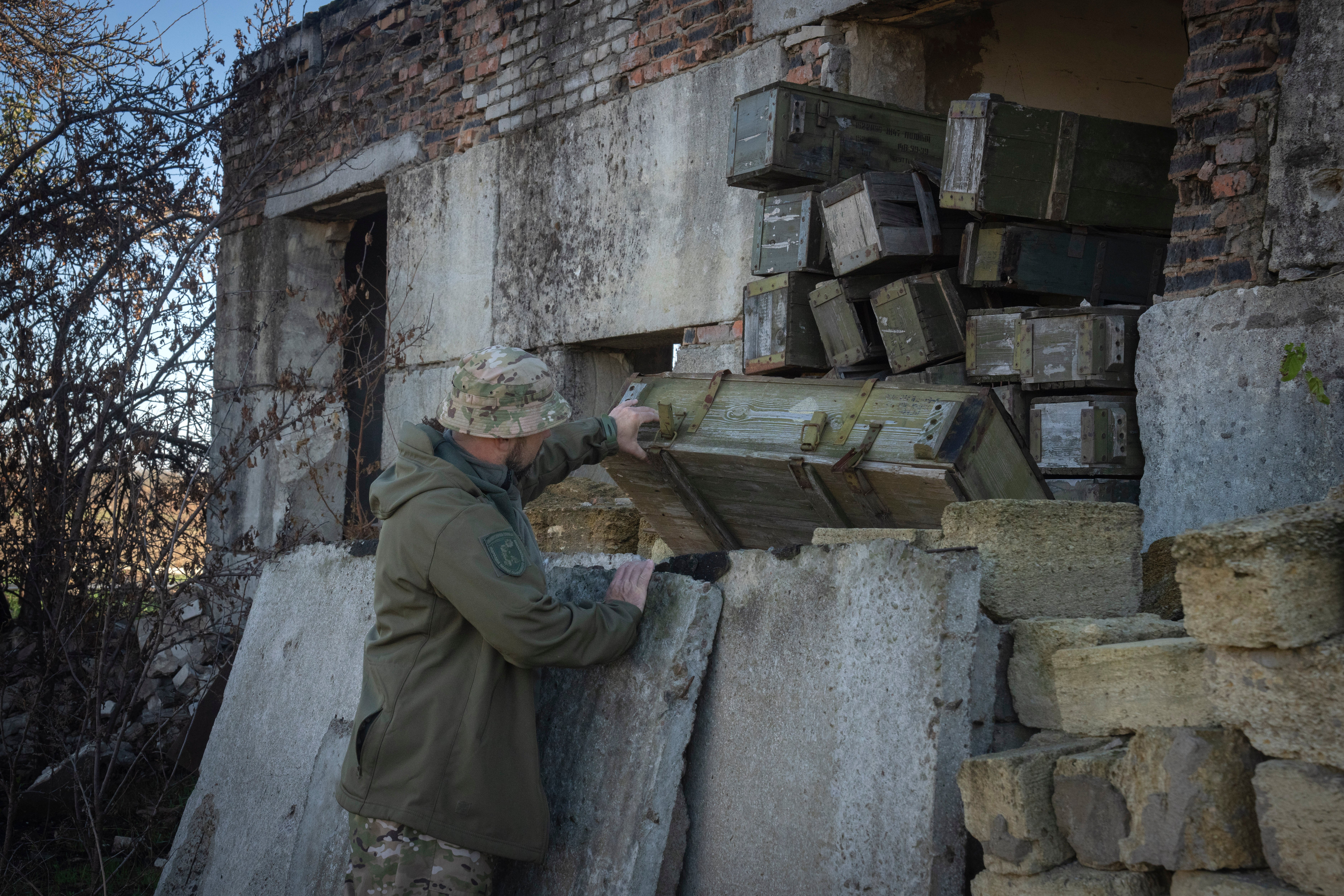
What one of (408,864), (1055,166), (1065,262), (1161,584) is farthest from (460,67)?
(408,864)

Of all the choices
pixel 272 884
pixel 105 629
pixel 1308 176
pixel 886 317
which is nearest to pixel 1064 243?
pixel 886 317

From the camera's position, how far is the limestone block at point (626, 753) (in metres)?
2.72

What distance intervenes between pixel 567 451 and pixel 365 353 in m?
6.07

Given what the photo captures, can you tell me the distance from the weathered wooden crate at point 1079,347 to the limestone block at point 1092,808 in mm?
2287

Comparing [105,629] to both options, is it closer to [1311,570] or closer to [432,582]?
[432,582]

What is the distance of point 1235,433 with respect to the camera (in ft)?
12.9

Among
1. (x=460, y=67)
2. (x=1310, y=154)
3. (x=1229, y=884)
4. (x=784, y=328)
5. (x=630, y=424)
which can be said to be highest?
(x=460, y=67)

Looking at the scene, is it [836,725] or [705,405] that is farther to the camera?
[705,405]

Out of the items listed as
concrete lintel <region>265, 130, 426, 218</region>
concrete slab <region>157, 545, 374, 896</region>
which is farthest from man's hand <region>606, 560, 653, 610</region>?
concrete lintel <region>265, 130, 426, 218</region>

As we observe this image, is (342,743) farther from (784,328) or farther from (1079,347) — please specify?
(1079,347)

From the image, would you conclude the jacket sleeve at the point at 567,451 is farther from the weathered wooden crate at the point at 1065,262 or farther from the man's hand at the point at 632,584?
the weathered wooden crate at the point at 1065,262

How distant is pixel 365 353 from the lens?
29.9 feet

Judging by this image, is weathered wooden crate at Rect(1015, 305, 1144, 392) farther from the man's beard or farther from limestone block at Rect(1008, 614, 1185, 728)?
the man's beard

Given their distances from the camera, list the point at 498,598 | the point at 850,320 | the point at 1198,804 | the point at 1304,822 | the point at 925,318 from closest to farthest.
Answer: the point at 1304,822 < the point at 1198,804 < the point at 498,598 < the point at 925,318 < the point at 850,320
